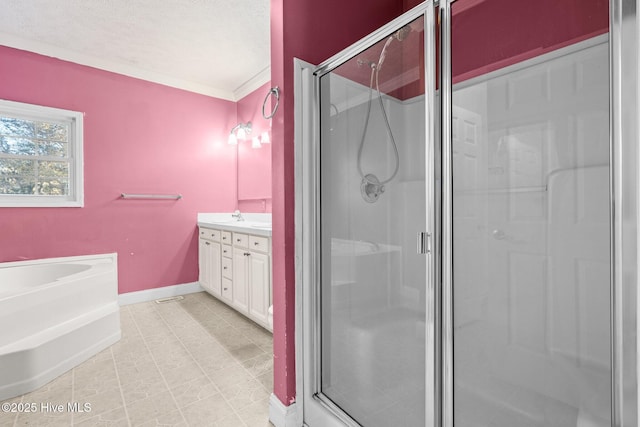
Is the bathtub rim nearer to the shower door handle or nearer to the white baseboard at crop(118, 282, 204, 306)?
the white baseboard at crop(118, 282, 204, 306)

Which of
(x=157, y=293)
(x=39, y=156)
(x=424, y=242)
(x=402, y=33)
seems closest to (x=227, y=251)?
(x=157, y=293)

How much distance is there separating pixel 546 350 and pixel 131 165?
376 cm

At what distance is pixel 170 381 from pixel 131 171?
2368 mm

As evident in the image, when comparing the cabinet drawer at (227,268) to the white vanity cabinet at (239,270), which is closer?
the white vanity cabinet at (239,270)

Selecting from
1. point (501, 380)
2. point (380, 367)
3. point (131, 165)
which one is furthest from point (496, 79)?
point (131, 165)

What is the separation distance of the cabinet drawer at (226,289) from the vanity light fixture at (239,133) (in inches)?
64.5

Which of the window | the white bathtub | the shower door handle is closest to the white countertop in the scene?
the white bathtub

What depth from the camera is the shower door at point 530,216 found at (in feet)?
2.66

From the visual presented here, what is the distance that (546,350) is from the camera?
36.1 inches

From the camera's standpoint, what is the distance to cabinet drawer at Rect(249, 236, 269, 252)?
8.03 feet

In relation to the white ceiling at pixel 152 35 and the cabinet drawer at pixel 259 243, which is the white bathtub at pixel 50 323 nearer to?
the cabinet drawer at pixel 259 243

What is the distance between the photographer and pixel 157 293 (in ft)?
11.6

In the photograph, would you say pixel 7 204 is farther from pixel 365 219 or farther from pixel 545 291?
pixel 545 291

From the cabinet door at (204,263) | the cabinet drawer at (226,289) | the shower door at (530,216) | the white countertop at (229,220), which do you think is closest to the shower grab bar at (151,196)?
the white countertop at (229,220)
